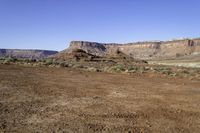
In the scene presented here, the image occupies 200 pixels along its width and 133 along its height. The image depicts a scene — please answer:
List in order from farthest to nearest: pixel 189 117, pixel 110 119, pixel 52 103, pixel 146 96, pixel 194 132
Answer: pixel 146 96
pixel 52 103
pixel 189 117
pixel 110 119
pixel 194 132

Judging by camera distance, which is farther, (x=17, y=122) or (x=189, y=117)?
(x=189, y=117)

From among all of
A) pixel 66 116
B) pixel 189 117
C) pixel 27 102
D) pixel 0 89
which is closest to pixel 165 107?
pixel 189 117

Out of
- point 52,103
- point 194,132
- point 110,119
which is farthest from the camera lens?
point 52,103

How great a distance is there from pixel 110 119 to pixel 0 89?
Result: 746cm

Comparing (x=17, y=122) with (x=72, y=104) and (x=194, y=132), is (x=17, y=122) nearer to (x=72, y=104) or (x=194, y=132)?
(x=72, y=104)

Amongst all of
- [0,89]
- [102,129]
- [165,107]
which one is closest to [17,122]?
[102,129]

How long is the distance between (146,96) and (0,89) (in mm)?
6941

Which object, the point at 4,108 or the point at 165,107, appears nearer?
the point at 4,108

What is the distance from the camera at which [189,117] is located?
10164 mm

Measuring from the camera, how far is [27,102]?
11727 millimetres

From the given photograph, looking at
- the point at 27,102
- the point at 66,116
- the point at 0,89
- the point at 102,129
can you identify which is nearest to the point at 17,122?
the point at 66,116

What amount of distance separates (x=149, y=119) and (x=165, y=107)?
7.59ft

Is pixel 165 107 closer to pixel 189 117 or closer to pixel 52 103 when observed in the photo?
pixel 189 117

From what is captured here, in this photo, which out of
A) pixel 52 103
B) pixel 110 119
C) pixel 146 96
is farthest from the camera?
pixel 146 96
